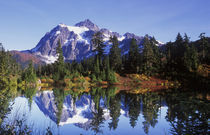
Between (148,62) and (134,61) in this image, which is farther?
(134,61)

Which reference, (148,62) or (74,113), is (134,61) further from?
(74,113)

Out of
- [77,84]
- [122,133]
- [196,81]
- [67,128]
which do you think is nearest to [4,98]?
[67,128]

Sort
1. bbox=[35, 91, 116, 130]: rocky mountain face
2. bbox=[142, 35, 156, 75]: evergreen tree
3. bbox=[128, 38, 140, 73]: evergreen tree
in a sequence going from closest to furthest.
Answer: bbox=[35, 91, 116, 130]: rocky mountain face < bbox=[142, 35, 156, 75]: evergreen tree < bbox=[128, 38, 140, 73]: evergreen tree

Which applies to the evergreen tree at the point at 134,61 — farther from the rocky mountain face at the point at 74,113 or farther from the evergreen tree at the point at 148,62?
the rocky mountain face at the point at 74,113

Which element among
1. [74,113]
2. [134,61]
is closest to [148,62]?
[134,61]

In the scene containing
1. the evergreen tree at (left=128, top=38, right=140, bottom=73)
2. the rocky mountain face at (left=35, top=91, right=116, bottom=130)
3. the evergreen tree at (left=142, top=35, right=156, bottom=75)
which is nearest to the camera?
the rocky mountain face at (left=35, top=91, right=116, bottom=130)

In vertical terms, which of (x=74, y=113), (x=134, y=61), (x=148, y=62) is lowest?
(x=74, y=113)

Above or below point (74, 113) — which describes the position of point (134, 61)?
above

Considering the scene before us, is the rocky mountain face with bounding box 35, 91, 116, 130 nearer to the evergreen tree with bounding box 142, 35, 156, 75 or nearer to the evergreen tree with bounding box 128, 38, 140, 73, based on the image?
the evergreen tree with bounding box 142, 35, 156, 75

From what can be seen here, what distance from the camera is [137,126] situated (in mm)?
11172

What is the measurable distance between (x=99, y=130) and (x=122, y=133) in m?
1.45

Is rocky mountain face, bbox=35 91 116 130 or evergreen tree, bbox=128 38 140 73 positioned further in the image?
evergreen tree, bbox=128 38 140 73

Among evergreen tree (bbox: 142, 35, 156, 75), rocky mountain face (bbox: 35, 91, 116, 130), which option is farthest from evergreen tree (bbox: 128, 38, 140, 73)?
rocky mountain face (bbox: 35, 91, 116, 130)

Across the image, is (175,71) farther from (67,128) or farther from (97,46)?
(67,128)
